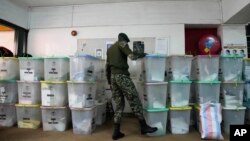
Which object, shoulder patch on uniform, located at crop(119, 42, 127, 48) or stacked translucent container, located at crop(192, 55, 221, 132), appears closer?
shoulder patch on uniform, located at crop(119, 42, 127, 48)

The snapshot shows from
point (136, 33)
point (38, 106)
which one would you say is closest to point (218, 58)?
point (136, 33)

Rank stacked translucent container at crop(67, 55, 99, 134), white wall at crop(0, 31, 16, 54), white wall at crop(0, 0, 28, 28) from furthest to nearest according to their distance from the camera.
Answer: white wall at crop(0, 31, 16, 54)
white wall at crop(0, 0, 28, 28)
stacked translucent container at crop(67, 55, 99, 134)

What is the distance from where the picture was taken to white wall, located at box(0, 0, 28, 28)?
13.1 feet

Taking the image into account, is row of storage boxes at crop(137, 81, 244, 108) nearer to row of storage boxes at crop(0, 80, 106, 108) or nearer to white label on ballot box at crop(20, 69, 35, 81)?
row of storage boxes at crop(0, 80, 106, 108)

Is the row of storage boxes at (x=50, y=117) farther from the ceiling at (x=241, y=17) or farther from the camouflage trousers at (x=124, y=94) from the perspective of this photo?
the ceiling at (x=241, y=17)

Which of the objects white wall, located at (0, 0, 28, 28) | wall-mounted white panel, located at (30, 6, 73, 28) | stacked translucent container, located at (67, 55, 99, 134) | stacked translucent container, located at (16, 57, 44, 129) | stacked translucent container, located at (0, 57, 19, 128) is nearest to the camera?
stacked translucent container, located at (67, 55, 99, 134)

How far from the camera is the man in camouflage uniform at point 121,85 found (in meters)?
2.75

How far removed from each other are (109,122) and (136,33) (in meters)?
1.90

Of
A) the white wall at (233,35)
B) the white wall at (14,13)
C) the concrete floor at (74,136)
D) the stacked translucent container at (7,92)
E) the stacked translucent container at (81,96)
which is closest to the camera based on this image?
the concrete floor at (74,136)

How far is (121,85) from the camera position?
9.17 feet

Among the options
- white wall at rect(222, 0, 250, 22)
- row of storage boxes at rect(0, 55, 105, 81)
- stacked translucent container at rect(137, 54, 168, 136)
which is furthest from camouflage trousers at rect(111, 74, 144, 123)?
white wall at rect(222, 0, 250, 22)

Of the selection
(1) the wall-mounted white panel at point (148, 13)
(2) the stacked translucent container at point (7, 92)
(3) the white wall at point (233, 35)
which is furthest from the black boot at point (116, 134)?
(3) the white wall at point (233, 35)

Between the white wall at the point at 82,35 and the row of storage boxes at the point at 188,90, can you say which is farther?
the white wall at the point at 82,35

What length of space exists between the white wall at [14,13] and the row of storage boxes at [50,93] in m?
1.49
